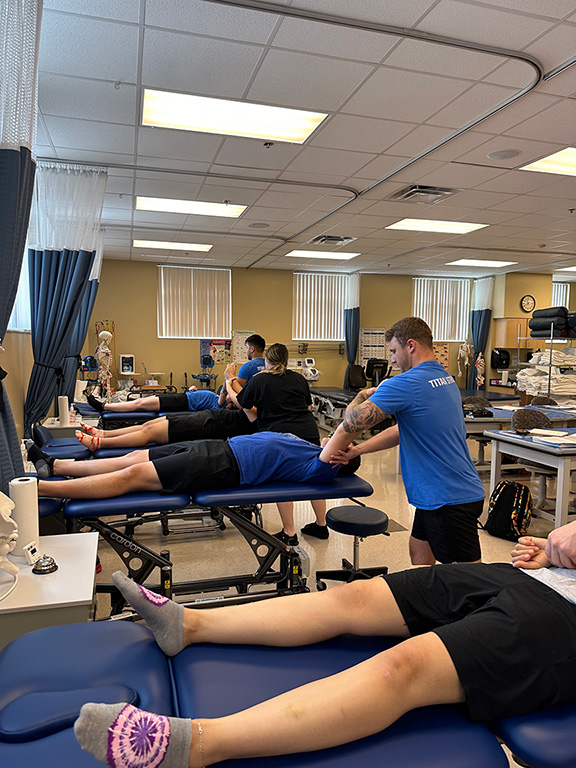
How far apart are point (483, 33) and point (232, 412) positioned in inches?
110

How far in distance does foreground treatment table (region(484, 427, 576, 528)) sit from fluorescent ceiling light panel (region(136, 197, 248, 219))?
3438mm

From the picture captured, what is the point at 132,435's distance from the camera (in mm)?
3592

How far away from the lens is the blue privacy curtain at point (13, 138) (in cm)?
176

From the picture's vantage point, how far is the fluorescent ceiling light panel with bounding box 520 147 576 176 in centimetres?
396

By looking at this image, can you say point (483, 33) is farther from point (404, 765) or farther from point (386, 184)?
point (404, 765)

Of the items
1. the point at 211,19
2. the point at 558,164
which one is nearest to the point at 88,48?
the point at 211,19

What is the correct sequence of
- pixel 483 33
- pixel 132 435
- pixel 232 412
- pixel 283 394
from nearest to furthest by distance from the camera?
1. pixel 483 33
2. pixel 283 394
3. pixel 132 435
4. pixel 232 412

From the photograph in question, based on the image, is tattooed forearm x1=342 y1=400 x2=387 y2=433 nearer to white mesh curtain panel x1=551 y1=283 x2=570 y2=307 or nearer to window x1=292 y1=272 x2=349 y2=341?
window x1=292 y1=272 x2=349 y2=341

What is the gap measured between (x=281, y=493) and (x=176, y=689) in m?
1.20

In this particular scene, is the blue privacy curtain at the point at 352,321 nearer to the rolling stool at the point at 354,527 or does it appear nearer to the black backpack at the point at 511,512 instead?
the black backpack at the point at 511,512

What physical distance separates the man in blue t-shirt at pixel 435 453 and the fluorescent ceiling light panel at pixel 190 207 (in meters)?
3.78

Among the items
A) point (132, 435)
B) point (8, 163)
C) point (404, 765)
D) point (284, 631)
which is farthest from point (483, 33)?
point (132, 435)

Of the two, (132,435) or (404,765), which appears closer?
(404,765)

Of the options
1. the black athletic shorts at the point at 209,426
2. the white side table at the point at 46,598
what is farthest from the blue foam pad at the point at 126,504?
the black athletic shorts at the point at 209,426
